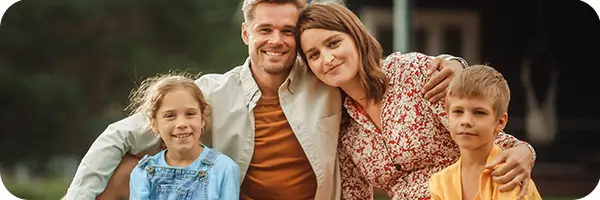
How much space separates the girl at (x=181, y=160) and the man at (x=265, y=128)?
0.13 metres

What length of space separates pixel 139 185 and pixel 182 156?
125 mm

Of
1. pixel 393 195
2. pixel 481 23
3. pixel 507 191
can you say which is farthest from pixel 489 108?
pixel 481 23

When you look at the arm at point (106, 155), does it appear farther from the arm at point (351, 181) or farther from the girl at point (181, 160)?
the arm at point (351, 181)

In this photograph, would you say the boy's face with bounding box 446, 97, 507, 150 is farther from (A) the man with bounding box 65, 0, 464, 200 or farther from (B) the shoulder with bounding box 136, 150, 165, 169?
(B) the shoulder with bounding box 136, 150, 165, 169

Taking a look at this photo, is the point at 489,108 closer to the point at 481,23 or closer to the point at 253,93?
the point at 253,93

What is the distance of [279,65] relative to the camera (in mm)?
2654

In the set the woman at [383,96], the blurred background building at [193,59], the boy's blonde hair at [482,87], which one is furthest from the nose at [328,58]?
the blurred background building at [193,59]

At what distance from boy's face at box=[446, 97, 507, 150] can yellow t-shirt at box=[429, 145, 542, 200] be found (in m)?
0.08

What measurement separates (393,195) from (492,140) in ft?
1.43

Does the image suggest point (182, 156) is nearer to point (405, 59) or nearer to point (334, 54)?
point (334, 54)

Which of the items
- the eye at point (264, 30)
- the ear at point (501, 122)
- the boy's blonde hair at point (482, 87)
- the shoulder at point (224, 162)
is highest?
the eye at point (264, 30)

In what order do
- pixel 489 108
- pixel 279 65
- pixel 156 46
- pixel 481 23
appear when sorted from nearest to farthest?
pixel 489 108, pixel 279 65, pixel 481 23, pixel 156 46

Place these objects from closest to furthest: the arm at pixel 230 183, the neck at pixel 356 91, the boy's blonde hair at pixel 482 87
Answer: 1. the boy's blonde hair at pixel 482 87
2. the arm at pixel 230 183
3. the neck at pixel 356 91

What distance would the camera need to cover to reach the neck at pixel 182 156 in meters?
2.53
